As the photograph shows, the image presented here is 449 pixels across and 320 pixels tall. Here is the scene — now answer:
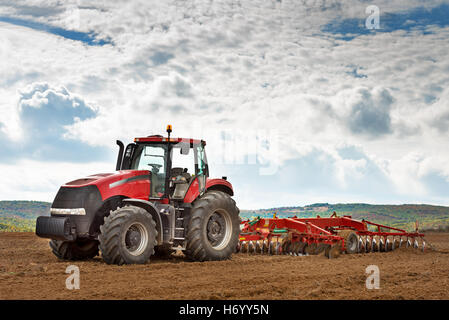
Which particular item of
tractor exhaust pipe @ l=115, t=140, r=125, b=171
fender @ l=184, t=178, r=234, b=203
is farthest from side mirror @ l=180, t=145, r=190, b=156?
tractor exhaust pipe @ l=115, t=140, r=125, b=171

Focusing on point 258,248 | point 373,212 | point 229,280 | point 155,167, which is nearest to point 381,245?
point 258,248

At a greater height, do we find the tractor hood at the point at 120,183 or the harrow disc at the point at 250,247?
the tractor hood at the point at 120,183

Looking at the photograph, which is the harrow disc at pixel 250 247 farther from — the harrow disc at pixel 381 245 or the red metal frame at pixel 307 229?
the harrow disc at pixel 381 245

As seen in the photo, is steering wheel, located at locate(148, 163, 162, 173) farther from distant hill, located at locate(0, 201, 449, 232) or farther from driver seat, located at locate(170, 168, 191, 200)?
distant hill, located at locate(0, 201, 449, 232)

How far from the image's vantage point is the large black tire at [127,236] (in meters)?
9.76

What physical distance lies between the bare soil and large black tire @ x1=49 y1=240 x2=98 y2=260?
0.35 m

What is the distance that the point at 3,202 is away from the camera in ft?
146

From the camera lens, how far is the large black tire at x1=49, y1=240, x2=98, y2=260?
11344 millimetres

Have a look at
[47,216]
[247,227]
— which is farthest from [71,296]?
[247,227]

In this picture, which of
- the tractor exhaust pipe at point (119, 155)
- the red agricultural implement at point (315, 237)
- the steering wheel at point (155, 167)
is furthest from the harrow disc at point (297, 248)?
the tractor exhaust pipe at point (119, 155)

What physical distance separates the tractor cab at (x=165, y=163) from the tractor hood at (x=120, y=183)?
221 millimetres

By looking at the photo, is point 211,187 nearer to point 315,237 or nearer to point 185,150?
point 185,150
